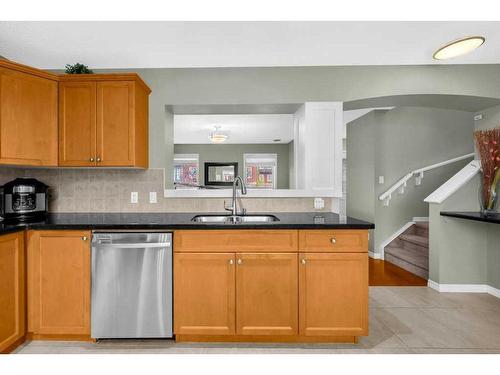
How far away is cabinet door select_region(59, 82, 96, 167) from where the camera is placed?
2.40 m

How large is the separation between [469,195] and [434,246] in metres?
0.70

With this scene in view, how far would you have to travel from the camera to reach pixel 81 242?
6.78ft

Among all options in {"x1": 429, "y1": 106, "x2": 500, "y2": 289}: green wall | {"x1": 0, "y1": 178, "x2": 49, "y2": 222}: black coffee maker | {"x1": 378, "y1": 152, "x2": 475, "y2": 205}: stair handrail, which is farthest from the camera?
{"x1": 378, "y1": 152, "x2": 475, "y2": 205}: stair handrail

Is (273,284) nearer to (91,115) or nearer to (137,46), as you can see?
(91,115)

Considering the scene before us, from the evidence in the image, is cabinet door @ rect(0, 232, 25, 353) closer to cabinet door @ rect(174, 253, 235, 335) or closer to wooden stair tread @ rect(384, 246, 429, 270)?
cabinet door @ rect(174, 253, 235, 335)

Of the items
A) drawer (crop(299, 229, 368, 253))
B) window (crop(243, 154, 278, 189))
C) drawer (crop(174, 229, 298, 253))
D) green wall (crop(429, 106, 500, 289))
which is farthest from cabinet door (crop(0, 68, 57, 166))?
window (crop(243, 154, 278, 189))

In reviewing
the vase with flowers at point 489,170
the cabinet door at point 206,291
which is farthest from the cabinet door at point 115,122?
the vase with flowers at point 489,170

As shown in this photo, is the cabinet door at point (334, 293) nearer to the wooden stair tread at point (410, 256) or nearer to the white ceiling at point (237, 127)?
the wooden stair tread at point (410, 256)

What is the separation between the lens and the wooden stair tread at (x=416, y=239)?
3986 millimetres

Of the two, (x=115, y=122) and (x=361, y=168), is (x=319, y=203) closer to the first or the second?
(x=115, y=122)

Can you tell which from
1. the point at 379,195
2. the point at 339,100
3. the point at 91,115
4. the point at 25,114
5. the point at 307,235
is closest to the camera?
the point at 307,235

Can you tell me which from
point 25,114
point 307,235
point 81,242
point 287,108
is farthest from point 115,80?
point 307,235

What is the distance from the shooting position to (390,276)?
12.1 ft

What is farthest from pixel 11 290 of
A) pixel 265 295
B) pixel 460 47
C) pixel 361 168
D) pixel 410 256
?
pixel 361 168
